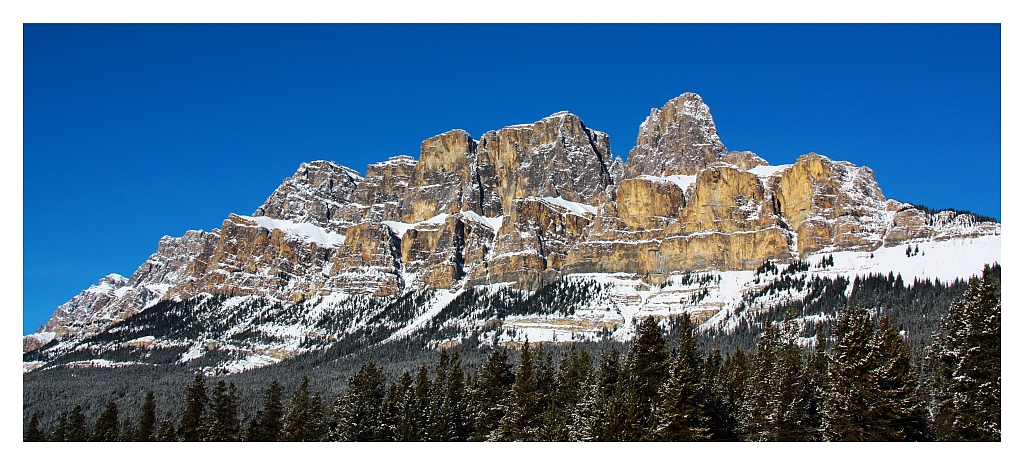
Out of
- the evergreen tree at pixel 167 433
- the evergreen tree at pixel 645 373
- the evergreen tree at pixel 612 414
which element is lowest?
the evergreen tree at pixel 167 433

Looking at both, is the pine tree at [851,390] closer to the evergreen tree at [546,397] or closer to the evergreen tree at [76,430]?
the evergreen tree at [546,397]

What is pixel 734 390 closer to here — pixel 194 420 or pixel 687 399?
pixel 687 399

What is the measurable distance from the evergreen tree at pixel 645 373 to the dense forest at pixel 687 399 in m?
0.10

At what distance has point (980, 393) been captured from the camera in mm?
58062

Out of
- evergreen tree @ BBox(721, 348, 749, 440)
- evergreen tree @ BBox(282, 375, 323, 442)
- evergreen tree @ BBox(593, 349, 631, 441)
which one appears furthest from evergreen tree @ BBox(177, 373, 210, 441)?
evergreen tree @ BBox(721, 348, 749, 440)

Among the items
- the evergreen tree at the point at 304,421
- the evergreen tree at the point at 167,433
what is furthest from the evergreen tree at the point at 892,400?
the evergreen tree at the point at 167,433

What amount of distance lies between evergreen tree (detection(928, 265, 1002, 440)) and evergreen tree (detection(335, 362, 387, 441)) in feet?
146

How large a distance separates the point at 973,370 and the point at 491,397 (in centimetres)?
4059

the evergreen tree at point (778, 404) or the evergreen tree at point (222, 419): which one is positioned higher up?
the evergreen tree at point (778, 404)

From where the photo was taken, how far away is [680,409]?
6831 centimetres

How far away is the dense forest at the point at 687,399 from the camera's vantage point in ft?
200

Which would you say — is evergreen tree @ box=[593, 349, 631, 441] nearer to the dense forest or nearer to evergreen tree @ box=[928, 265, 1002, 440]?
the dense forest
